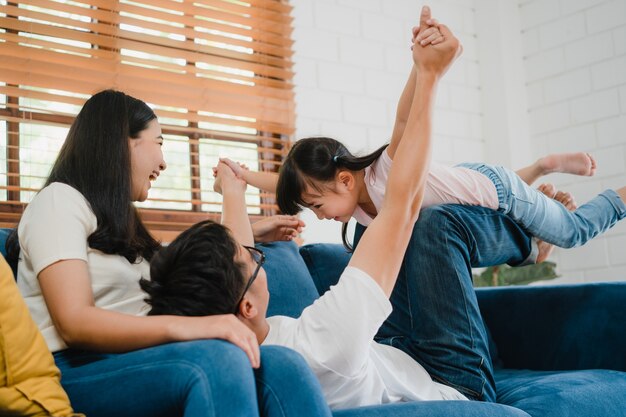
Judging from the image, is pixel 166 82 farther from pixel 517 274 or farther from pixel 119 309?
pixel 517 274

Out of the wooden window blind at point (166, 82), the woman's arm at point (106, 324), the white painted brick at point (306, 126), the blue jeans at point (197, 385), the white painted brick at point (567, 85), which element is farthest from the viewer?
the white painted brick at point (567, 85)

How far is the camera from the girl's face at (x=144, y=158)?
63.9 inches

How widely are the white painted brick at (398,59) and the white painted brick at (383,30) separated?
36 mm

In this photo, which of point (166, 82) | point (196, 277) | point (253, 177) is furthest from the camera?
point (166, 82)

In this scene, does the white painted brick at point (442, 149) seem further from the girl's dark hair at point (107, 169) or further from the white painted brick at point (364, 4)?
the girl's dark hair at point (107, 169)

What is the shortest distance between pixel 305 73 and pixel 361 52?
1.25 ft

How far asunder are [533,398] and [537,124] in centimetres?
269

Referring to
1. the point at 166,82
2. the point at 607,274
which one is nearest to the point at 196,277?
the point at 166,82

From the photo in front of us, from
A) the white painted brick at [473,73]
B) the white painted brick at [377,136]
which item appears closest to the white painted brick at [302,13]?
the white painted brick at [377,136]

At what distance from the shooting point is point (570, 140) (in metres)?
3.82

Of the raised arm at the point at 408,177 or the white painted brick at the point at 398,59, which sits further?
the white painted brick at the point at 398,59

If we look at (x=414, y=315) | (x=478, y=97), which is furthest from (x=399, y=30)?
(x=414, y=315)

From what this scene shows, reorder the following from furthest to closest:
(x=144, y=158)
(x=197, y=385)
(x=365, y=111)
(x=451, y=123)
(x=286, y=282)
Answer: (x=451, y=123), (x=365, y=111), (x=286, y=282), (x=144, y=158), (x=197, y=385)

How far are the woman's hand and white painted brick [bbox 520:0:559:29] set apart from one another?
265 cm
